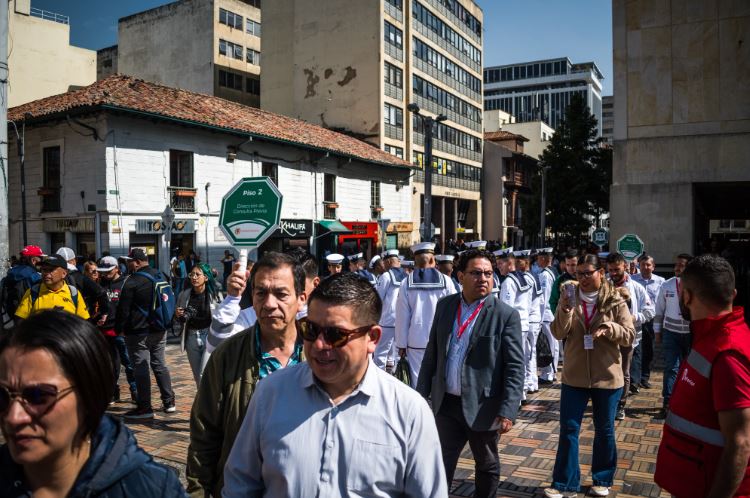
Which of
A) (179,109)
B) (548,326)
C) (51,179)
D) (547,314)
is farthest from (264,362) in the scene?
(179,109)

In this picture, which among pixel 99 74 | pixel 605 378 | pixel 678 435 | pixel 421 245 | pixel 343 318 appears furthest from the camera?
pixel 99 74

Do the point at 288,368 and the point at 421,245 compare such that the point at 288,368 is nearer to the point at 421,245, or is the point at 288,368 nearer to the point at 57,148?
the point at 421,245

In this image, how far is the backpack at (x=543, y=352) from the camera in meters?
6.12

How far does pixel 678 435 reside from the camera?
299 cm

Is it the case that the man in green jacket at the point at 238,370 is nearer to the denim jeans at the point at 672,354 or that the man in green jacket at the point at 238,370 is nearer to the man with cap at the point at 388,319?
the man with cap at the point at 388,319

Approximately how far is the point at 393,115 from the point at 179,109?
20.2 meters

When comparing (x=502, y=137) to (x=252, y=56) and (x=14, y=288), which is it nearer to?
(x=252, y=56)

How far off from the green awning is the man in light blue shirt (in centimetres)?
2876

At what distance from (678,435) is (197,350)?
534 cm

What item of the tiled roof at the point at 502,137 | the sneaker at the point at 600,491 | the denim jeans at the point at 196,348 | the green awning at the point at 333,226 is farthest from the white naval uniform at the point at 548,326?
the tiled roof at the point at 502,137

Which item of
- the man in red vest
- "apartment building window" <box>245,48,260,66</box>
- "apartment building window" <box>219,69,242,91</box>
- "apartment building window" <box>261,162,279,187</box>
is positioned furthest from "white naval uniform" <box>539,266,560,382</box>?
"apartment building window" <box>245,48,260,66</box>

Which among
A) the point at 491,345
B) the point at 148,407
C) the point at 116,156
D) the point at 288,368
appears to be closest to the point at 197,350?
the point at 148,407

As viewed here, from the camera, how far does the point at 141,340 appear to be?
754cm

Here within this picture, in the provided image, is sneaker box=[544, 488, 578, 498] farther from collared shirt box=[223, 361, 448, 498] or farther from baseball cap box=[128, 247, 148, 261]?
baseball cap box=[128, 247, 148, 261]
